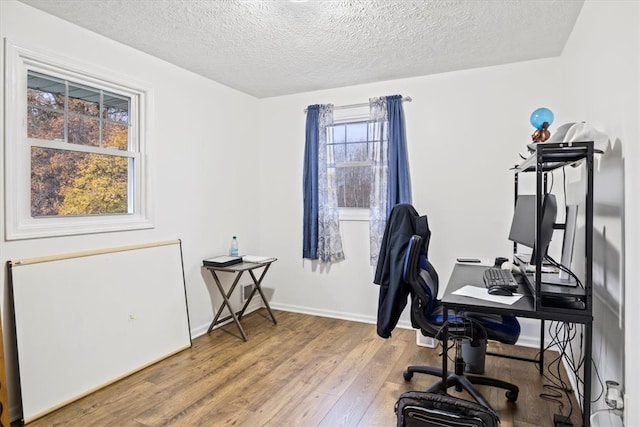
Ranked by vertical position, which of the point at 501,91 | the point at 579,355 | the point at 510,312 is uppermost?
the point at 501,91

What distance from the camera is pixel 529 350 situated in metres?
3.28

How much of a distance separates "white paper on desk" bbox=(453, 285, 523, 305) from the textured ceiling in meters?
1.73

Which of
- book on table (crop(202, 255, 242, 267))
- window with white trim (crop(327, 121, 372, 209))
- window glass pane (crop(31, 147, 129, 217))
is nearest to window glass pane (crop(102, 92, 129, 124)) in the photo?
window glass pane (crop(31, 147, 129, 217))

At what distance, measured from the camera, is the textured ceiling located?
237cm

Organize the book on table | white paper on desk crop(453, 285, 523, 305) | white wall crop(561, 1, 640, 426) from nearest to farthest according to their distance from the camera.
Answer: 1. white wall crop(561, 1, 640, 426)
2. white paper on desk crop(453, 285, 523, 305)
3. the book on table

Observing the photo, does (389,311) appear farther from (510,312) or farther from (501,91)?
(501,91)

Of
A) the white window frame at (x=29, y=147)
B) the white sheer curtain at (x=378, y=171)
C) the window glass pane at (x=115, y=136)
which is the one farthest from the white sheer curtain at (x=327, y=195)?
the window glass pane at (x=115, y=136)

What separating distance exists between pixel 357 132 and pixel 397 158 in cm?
59

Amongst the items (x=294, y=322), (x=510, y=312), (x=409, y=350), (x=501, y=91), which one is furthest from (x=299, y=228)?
(x=510, y=312)

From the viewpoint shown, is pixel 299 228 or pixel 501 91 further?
pixel 299 228

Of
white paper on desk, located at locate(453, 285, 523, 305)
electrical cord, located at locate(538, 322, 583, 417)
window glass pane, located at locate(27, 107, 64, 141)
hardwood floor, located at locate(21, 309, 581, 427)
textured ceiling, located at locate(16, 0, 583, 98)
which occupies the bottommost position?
hardwood floor, located at locate(21, 309, 581, 427)

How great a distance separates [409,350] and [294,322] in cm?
130

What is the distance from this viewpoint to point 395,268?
2436 millimetres

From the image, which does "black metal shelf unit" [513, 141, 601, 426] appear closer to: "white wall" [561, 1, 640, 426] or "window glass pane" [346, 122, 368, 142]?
"white wall" [561, 1, 640, 426]
